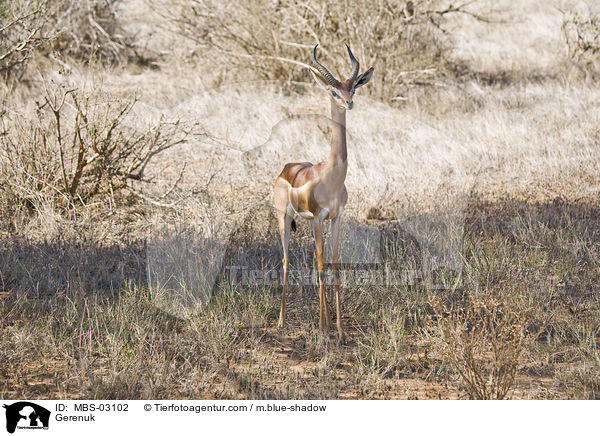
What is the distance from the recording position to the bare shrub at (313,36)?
40.5 feet

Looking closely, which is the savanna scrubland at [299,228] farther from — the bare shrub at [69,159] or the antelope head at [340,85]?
the antelope head at [340,85]

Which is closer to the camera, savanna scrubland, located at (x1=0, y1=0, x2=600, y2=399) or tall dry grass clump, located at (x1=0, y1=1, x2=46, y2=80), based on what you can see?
savanna scrubland, located at (x1=0, y1=0, x2=600, y2=399)

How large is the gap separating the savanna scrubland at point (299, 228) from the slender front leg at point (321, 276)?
9 cm

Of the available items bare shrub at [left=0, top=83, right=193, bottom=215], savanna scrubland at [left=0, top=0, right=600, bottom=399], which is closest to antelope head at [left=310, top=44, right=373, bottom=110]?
savanna scrubland at [left=0, top=0, right=600, bottom=399]

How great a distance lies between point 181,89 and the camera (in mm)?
12711

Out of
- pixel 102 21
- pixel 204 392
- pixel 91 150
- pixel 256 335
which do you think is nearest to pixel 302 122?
pixel 91 150

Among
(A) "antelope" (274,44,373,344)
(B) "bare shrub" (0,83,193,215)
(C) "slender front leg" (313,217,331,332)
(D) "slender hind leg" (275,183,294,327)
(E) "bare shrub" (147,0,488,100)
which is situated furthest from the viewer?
(E) "bare shrub" (147,0,488,100)

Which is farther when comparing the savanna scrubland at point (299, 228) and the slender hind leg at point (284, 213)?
the slender hind leg at point (284, 213)

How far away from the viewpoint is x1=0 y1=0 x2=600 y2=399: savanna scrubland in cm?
423

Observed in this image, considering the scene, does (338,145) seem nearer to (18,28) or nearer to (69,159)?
(69,159)

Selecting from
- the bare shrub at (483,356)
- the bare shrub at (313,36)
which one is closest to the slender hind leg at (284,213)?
the bare shrub at (483,356)

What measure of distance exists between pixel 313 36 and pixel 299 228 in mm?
7546
